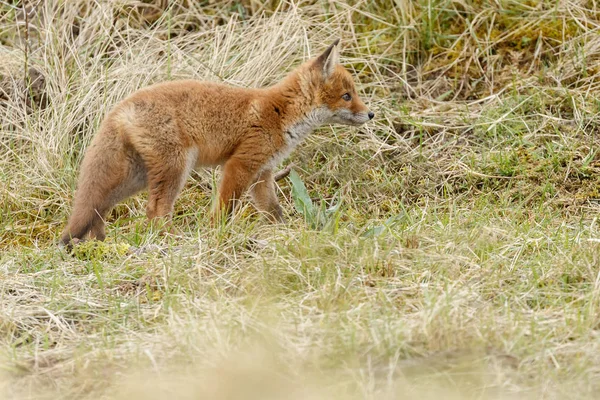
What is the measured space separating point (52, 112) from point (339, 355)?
4851mm

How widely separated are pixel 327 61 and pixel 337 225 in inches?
72.0

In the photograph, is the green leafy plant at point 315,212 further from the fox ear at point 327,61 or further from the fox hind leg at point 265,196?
the fox ear at point 327,61

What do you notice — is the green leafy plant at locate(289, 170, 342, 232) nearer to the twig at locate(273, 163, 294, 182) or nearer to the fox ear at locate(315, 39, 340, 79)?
the twig at locate(273, 163, 294, 182)

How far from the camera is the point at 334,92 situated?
7.35 metres

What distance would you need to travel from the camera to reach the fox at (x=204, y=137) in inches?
251

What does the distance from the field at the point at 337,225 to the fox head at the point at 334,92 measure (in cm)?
52

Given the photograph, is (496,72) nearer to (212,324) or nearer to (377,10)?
(377,10)

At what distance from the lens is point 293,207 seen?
761 cm

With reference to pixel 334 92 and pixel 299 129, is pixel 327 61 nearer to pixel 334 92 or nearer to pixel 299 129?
pixel 334 92

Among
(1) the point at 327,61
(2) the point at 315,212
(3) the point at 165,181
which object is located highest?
(1) the point at 327,61

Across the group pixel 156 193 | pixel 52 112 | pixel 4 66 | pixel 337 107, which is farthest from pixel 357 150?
pixel 4 66

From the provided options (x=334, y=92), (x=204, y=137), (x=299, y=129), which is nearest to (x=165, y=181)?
(x=204, y=137)

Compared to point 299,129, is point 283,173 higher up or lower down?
lower down

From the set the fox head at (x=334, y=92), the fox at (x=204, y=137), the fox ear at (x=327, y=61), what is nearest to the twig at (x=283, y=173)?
the fox at (x=204, y=137)
